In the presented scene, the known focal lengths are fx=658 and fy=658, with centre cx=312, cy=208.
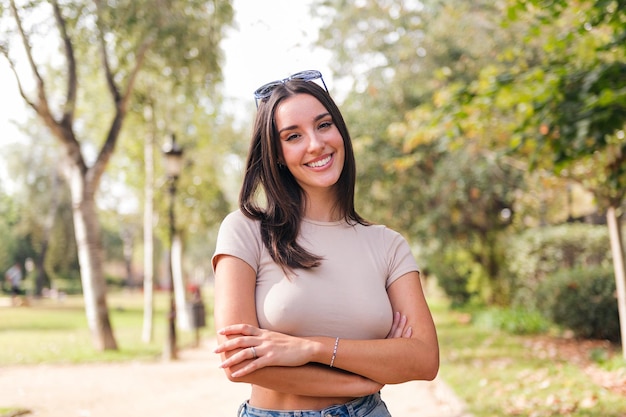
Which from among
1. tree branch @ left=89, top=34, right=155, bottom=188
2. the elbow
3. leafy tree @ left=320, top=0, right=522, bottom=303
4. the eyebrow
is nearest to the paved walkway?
tree branch @ left=89, top=34, right=155, bottom=188

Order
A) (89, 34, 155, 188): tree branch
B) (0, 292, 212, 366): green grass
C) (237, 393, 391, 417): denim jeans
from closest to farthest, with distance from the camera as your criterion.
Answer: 1. (237, 393, 391, 417): denim jeans
2. (89, 34, 155, 188): tree branch
3. (0, 292, 212, 366): green grass

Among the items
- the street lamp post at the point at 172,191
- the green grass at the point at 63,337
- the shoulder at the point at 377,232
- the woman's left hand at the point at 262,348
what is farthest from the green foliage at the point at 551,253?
the woman's left hand at the point at 262,348

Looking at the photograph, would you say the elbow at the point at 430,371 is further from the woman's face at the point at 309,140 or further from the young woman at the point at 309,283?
the woman's face at the point at 309,140

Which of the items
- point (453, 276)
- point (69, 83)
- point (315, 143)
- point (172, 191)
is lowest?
point (453, 276)

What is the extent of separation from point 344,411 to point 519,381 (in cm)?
650

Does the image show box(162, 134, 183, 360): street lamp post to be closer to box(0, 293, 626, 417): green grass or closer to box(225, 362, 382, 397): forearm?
box(0, 293, 626, 417): green grass

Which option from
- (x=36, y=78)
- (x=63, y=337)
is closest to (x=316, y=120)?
(x=36, y=78)

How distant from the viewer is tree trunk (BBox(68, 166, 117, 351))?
1220 centimetres

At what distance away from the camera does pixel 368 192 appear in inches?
659

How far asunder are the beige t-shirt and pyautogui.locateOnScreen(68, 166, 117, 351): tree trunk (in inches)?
415

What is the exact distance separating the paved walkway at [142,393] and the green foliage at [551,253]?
240 inches

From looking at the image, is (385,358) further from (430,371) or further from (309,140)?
(309,140)

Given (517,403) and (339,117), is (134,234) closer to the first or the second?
(517,403)

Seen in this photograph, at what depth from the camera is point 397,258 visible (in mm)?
2527
